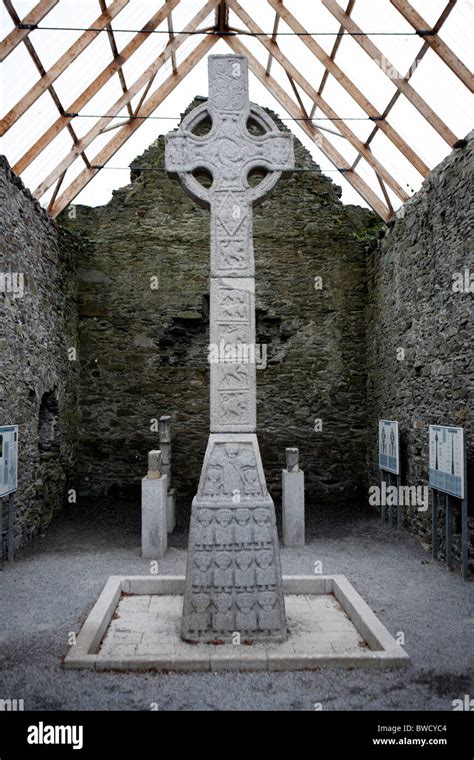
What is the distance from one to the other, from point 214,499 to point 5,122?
500 cm

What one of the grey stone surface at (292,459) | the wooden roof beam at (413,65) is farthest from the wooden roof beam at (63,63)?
the grey stone surface at (292,459)

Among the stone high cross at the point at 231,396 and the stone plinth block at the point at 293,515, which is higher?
the stone high cross at the point at 231,396

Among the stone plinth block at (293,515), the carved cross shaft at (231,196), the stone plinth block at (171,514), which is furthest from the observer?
the stone plinth block at (171,514)

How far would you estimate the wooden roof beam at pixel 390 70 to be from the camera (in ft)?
21.3

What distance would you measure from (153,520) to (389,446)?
359cm

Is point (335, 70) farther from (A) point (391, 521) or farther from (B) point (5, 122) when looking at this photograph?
(A) point (391, 521)

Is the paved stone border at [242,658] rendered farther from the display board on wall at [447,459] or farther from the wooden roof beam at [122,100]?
the wooden roof beam at [122,100]

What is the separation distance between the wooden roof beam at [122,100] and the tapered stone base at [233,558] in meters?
5.55

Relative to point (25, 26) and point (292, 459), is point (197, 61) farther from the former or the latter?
point (292, 459)

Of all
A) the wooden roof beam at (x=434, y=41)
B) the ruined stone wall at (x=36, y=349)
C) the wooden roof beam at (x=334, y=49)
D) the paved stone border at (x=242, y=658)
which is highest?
the wooden roof beam at (x=334, y=49)

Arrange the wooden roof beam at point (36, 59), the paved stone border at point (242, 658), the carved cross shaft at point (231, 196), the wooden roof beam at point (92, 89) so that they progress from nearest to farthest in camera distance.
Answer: the paved stone border at point (242, 658) → the carved cross shaft at point (231, 196) → the wooden roof beam at point (36, 59) → the wooden roof beam at point (92, 89)

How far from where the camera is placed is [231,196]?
14.6 feet

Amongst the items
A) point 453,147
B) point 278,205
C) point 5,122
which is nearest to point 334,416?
point 278,205

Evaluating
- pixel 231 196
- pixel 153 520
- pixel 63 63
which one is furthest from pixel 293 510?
pixel 63 63
